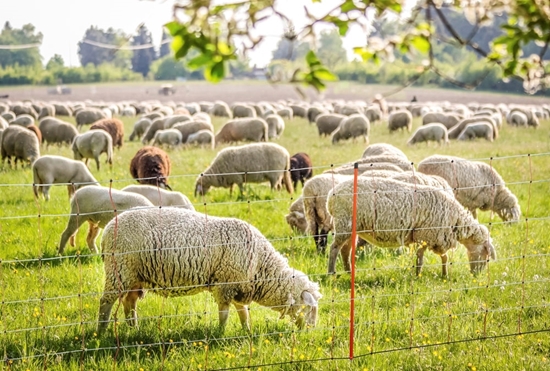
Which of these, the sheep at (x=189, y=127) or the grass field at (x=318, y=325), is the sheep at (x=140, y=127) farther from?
the grass field at (x=318, y=325)

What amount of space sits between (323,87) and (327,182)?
21.1 ft

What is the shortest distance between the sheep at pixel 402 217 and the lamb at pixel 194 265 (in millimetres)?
1505

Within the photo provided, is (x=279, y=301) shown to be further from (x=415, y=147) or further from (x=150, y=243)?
(x=415, y=147)

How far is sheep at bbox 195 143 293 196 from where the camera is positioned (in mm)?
12578

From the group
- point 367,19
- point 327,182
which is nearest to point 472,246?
point 327,182

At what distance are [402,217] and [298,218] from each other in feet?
8.00

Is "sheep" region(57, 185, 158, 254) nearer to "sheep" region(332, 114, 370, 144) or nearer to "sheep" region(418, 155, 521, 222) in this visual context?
"sheep" region(418, 155, 521, 222)

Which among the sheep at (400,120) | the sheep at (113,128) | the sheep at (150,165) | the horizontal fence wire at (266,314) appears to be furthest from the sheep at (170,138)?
the horizontal fence wire at (266,314)

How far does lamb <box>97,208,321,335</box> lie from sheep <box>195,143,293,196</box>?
6861 mm

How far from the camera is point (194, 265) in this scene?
5.46 m

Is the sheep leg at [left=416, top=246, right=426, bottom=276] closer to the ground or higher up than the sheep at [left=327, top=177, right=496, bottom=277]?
closer to the ground

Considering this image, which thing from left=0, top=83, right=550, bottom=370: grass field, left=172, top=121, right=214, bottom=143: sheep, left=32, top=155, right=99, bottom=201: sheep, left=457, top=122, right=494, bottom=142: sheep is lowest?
left=457, top=122, right=494, bottom=142: sheep

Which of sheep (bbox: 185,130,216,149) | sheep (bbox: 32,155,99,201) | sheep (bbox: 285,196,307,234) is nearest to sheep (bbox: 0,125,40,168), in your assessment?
sheep (bbox: 32,155,99,201)

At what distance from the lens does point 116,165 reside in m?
15.9
